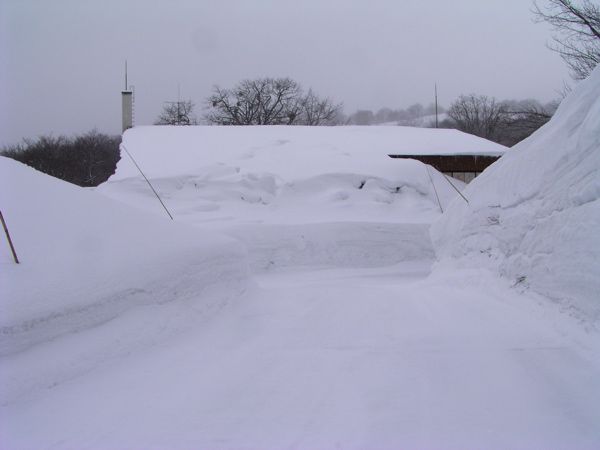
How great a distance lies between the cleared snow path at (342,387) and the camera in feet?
8.18

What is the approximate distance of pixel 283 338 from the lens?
390cm

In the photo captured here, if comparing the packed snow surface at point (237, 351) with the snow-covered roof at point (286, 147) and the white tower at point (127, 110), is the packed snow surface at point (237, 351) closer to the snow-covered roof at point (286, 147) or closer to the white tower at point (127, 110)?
the snow-covered roof at point (286, 147)

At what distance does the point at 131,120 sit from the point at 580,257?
2282cm

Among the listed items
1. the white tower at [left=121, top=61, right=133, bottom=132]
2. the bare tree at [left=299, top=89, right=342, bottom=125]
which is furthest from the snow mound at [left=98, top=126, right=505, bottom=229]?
the bare tree at [left=299, top=89, right=342, bottom=125]

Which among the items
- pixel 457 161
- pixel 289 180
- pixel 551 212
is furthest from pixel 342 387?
pixel 457 161

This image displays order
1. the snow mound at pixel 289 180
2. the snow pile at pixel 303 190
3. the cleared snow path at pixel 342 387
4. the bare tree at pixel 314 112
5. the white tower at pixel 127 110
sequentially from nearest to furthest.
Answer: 1. the cleared snow path at pixel 342 387
2. the snow pile at pixel 303 190
3. the snow mound at pixel 289 180
4. the white tower at pixel 127 110
5. the bare tree at pixel 314 112

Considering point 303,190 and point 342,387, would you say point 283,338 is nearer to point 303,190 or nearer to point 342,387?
point 342,387

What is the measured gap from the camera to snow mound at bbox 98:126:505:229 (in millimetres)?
12359

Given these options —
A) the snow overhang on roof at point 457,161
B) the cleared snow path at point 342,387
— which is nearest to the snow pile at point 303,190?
the snow overhang on roof at point 457,161

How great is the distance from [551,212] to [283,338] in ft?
8.05

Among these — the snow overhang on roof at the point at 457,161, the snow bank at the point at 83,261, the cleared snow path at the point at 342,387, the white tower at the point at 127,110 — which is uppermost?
the white tower at the point at 127,110

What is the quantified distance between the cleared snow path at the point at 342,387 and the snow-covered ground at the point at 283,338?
0.04 ft

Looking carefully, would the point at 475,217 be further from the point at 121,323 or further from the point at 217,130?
the point at 217,130

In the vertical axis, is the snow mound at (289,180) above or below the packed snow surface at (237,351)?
above
